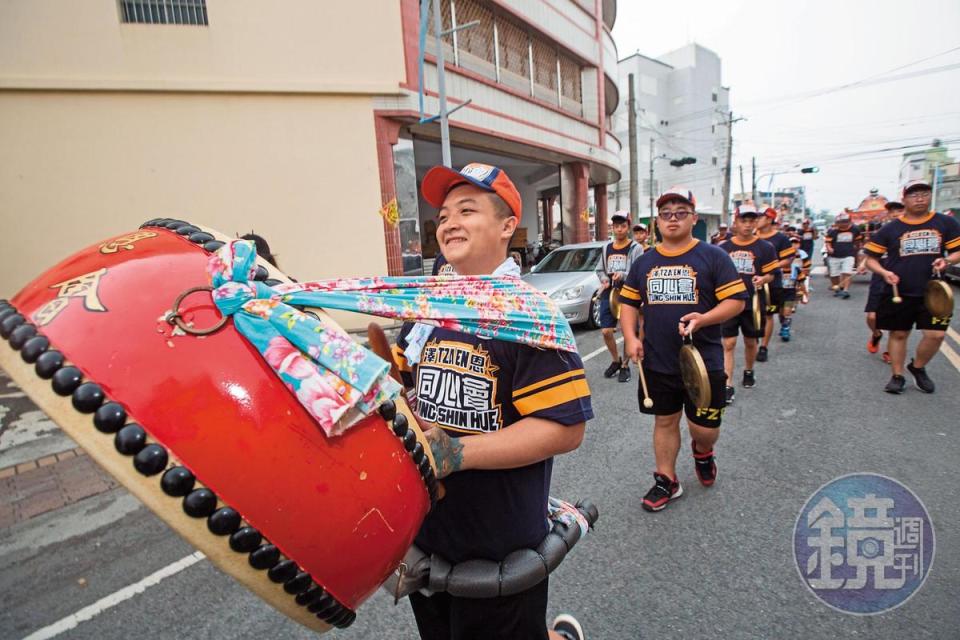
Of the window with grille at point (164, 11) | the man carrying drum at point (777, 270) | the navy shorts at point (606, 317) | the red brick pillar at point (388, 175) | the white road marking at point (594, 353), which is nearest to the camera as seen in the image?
the navy shorts at point (606, 317)

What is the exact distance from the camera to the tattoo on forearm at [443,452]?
1101 millimetres

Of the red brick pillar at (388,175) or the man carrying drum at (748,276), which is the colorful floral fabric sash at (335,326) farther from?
the red brick pillar at (388,175)

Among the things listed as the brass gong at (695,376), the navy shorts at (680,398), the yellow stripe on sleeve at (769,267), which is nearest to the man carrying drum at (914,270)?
the yellow stripe on sleeve at (769,267)

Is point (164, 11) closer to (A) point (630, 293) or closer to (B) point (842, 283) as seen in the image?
(A) point (630, 293)

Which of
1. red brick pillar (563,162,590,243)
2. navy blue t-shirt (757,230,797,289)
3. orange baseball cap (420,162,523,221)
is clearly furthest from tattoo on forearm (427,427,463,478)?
red brick pillar (563,162,590,243)

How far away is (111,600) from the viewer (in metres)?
2.50

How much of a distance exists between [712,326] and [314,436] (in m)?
3.07

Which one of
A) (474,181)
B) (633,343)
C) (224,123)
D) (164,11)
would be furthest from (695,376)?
(164,11)

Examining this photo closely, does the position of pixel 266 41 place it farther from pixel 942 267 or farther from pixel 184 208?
pixel 942 267

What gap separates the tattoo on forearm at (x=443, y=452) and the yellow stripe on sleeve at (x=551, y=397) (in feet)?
0.70

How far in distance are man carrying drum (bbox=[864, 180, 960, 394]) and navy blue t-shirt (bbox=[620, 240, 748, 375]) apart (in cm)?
304

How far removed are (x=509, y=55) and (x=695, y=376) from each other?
14310 mm

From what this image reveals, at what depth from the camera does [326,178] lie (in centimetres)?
981

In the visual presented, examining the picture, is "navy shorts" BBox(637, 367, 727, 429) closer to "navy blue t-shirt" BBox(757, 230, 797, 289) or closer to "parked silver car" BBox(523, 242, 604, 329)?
"navy blue t-shirt" BBox(757, 230, 797, 289)
